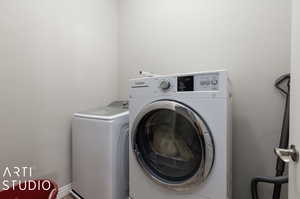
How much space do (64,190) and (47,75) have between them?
0.98 meters

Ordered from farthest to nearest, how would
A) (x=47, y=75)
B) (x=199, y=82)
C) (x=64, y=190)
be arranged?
(x=64, y=190), (x=47, y=75), (x=199, y=82)

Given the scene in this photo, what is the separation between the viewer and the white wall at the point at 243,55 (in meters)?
1.26

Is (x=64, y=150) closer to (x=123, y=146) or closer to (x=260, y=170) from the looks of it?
(x=123, y=146)

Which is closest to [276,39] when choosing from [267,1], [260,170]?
[267,1]

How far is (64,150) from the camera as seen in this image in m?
1.55

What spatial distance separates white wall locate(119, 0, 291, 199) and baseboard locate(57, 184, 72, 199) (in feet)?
4.46

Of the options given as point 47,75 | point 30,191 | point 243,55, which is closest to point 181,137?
point 243,55

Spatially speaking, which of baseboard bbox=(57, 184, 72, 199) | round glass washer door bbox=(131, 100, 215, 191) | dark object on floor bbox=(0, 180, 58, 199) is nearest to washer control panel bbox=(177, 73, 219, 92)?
round glass washer door bbox=(131, 100, 215, 191)

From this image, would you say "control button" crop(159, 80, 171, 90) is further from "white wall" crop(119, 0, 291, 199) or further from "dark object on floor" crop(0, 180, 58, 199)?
"dark object on floor" crop(0, 180, 58, 199)

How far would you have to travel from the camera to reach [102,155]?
1.26 meters

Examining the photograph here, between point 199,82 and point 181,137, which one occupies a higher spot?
point 199,82

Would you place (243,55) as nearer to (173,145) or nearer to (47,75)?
(173,145)

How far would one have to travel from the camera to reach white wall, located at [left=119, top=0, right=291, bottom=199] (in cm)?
126

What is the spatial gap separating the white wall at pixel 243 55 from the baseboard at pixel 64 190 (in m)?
1.36
